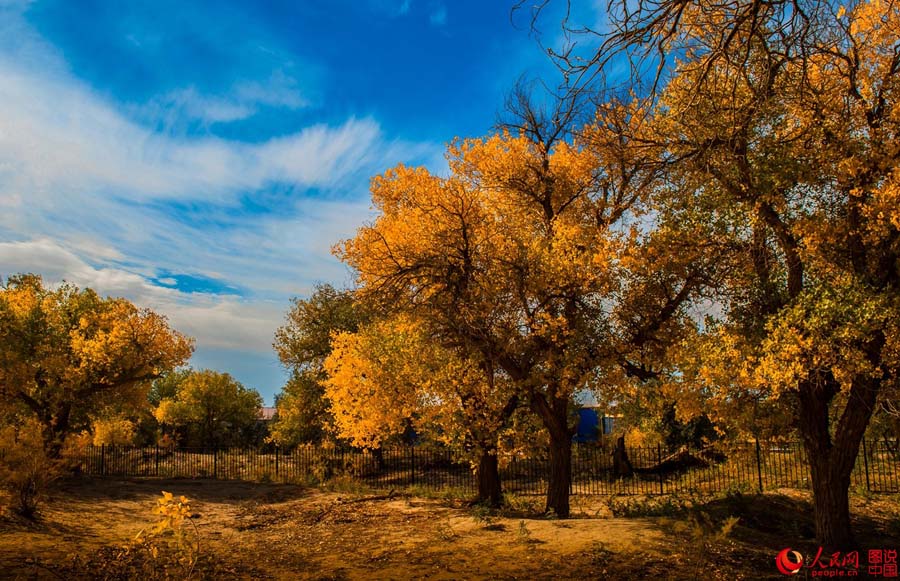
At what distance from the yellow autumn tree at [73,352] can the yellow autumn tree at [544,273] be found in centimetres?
1370

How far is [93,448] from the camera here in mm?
28594

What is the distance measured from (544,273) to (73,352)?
19.8m

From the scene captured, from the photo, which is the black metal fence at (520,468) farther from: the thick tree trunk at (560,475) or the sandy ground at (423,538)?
the thick tree trunk at (560,475)

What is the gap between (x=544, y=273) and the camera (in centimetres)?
1191

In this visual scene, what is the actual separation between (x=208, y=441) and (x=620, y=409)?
29.5 meters

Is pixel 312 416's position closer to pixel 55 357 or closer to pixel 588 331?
pixel 55 357

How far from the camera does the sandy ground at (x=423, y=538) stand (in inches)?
334

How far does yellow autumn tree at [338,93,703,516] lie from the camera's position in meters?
12.0

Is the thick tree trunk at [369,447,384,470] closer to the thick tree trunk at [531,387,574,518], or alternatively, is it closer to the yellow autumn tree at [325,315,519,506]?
the yellow autumn tree at [325,315,519,506]

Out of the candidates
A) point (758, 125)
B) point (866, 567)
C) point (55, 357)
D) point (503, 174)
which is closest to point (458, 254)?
point (503, 174)

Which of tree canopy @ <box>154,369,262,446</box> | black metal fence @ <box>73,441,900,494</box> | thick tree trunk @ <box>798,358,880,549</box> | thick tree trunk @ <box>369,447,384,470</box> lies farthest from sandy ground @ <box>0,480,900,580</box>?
tree canopy @ <box>154,369,262,446</box>

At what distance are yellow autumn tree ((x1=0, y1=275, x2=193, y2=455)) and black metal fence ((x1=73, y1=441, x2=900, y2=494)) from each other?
9.07ft

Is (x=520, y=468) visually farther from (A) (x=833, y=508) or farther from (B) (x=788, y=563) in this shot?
(B) (x=788, y=563)

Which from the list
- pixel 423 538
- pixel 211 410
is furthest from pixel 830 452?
pixel 211 410
